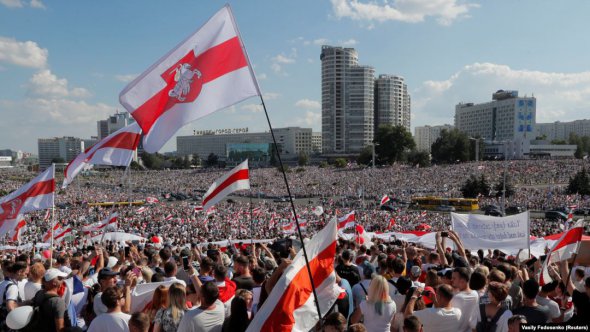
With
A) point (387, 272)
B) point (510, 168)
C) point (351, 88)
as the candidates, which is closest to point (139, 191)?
point (510, 168)

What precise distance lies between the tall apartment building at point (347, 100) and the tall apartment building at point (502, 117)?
32.5 meters

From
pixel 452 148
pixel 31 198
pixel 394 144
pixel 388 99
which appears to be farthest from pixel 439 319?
pixel 388 99

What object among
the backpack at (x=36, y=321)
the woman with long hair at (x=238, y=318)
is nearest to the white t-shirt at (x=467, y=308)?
the woman with long hair at (x=238, y=318)

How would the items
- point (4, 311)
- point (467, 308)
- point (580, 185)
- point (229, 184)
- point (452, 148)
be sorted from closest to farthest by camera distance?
point (467, 308) < point (4, 311) < point (229, 184) < point (580, 185) < point (452, 148)

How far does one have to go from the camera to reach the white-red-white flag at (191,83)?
4543 millimetres

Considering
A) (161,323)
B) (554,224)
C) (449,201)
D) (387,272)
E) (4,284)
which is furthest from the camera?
(449,201)

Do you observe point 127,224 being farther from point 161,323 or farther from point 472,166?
point 472,166

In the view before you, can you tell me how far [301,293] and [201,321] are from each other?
96cm

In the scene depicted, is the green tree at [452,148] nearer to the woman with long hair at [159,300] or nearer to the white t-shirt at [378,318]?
the white t-shirt at [378,318]

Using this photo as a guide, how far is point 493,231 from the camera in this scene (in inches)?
390

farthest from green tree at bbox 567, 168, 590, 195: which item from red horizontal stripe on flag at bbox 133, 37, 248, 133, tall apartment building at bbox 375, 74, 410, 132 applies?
tall apartment building at bbox 375, 74, 410, 132

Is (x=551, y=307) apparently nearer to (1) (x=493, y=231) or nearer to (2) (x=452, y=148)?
(1) (x=493, y=231)

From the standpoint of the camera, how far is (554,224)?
1006 inches

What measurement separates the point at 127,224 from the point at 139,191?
3753cm
